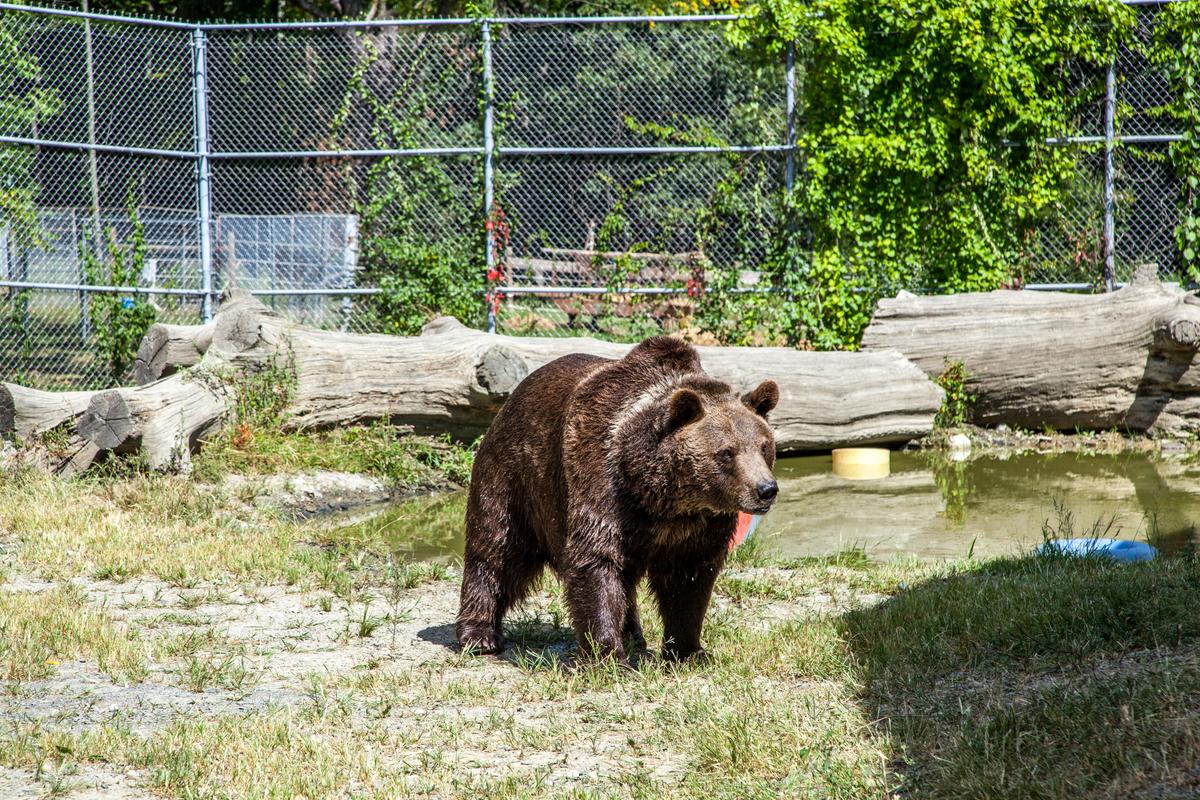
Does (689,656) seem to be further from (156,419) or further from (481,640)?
(156,419)

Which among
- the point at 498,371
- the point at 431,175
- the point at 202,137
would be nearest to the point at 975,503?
the point at 498,371

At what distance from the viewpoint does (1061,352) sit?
38.4 ft

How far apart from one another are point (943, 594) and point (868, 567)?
1315 millimetres

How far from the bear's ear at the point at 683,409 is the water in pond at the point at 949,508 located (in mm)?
3074

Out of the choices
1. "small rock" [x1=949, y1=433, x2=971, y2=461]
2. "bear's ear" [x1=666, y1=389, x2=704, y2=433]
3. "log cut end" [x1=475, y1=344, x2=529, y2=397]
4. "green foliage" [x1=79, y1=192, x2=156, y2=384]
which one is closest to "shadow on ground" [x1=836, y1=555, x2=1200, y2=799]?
"bear's ear" [x1=666, y1=389, x2=704, y2=433]

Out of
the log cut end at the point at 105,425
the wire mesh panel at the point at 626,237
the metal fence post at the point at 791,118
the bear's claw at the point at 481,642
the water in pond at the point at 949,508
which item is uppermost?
the metal fence post at the point at 791,118

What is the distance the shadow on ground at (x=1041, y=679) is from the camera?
139 inches

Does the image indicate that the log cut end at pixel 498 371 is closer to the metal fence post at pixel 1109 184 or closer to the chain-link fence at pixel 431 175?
the chain-link fence at pixel 431 175

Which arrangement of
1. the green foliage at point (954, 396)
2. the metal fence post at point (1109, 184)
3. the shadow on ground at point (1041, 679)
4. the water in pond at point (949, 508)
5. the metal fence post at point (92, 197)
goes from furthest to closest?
the metal fence post at point (1109, 184), the metal fence post at point (92, 197), the green foliage at point (954, 396), the water in pond at point (949, 508), the shadow on ground at point (1041, 679)

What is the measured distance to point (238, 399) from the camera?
995 cm

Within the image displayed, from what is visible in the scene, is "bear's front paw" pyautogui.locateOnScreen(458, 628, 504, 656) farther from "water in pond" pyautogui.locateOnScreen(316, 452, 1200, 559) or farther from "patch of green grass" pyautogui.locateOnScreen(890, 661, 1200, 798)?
"water in pond" pyautogui.locateOnScreen(316, 452, 1200, 559)

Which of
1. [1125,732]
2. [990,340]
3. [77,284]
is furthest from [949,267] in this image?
[1125,732]

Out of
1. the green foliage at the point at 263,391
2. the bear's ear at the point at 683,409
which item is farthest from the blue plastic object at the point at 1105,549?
the green foliage at the point at 263,391

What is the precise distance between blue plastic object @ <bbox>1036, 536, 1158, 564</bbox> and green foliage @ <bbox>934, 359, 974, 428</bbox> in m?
4.66
